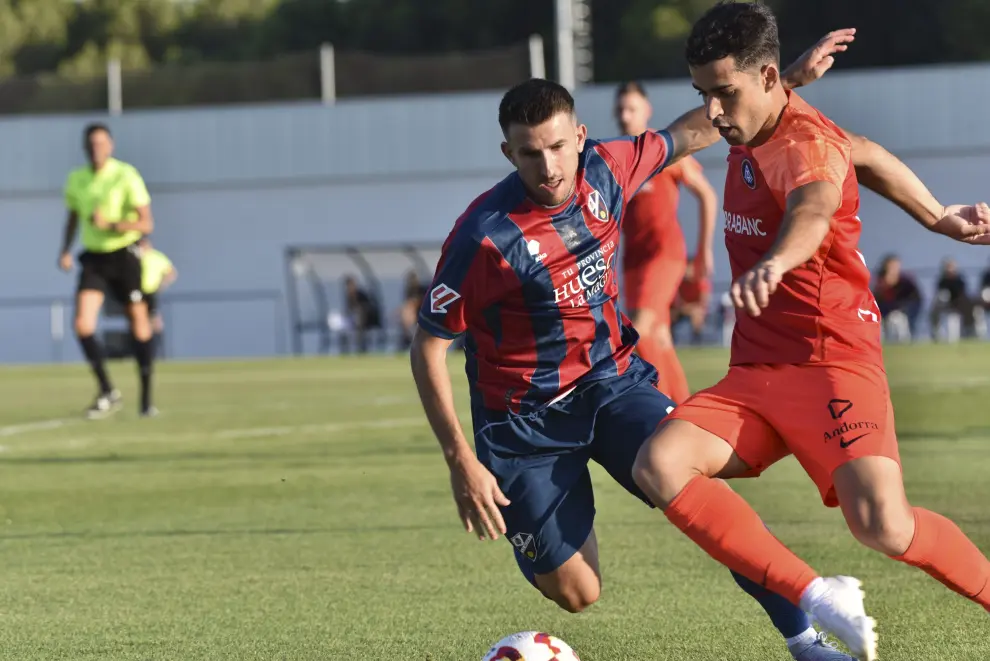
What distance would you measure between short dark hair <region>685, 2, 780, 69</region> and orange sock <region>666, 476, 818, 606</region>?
1139 mm

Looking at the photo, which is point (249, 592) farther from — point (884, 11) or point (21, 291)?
point (884, 11)

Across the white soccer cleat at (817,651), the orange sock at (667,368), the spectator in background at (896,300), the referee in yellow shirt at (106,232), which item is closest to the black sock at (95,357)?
the referee in yellow shirt at (106,232)

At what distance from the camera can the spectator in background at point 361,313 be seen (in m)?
30.3

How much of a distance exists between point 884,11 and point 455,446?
44.5 meters

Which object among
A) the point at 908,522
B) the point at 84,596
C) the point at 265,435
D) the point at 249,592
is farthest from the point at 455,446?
the point at 265,435

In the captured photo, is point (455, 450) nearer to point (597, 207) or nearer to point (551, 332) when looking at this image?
point (551, 332)

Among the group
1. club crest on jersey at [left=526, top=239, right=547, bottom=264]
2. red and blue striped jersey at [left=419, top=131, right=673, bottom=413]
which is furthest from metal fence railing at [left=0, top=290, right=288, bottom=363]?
club crest on jersey at [left=526, top=239, right=547, bottom=264]

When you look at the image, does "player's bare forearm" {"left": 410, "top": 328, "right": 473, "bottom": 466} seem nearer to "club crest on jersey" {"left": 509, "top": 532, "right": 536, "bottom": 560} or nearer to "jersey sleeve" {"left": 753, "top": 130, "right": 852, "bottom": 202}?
"club crest on jersey" {"left": 509, "top": 532, "right": 536, "bottom": 560}

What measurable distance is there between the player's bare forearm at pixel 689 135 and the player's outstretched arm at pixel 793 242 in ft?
3.32

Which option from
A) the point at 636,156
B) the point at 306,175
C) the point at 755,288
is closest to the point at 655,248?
the point at 636,156

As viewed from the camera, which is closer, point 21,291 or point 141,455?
point 141,455

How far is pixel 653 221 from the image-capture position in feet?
28.8

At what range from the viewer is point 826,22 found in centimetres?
4588

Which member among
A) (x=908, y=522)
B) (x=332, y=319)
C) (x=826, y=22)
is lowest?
(x=332, y=319)
